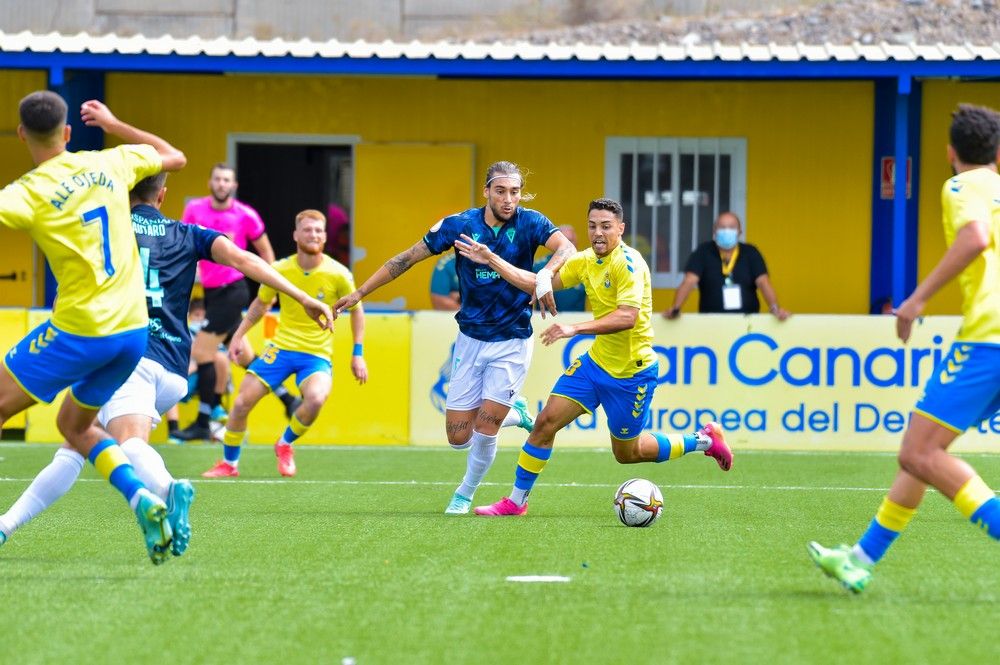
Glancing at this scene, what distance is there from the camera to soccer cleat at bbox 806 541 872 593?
20.3ft

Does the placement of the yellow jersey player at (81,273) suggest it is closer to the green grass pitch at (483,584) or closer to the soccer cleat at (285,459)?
the green grass pitch at (483,584)

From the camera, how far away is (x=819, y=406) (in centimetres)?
1446

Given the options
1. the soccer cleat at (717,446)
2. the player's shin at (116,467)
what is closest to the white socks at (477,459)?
the soccer cleat at (717,446)

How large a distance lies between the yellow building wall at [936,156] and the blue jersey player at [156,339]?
36.8 feet

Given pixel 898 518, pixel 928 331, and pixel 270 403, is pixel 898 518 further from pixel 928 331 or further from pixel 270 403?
pixel 270 403

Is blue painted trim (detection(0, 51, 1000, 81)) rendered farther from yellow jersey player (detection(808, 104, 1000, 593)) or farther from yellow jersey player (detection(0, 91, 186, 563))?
yellow jersey player (detection(808, 104, 1000, 593))

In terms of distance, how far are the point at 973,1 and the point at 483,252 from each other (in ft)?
80.8

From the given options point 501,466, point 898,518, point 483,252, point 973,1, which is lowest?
point 501,466

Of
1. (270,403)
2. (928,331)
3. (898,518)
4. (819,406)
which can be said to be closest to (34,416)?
(270,403)

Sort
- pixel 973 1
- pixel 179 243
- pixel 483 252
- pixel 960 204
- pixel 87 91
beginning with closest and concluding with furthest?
pixel 960 204
pixel 179 243
pixel 483 252
pixel 87 91
pixel 973 1

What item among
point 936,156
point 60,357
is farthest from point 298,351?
point 936,156

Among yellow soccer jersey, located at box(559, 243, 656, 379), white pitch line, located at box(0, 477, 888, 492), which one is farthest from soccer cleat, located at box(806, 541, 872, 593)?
white pitch line, located at box(0, 477, 888, 492)

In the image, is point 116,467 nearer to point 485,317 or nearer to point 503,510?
point 503,510

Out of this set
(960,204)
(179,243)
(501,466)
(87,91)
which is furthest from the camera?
(87,91)
